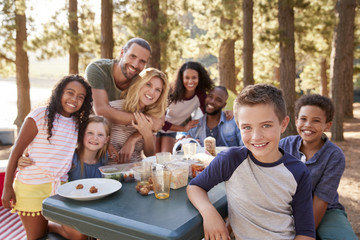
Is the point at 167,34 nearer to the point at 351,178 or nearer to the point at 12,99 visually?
the point at 351,178

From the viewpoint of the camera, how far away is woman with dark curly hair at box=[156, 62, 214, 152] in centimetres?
347

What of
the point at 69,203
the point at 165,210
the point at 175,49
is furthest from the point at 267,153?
the point at 175,49

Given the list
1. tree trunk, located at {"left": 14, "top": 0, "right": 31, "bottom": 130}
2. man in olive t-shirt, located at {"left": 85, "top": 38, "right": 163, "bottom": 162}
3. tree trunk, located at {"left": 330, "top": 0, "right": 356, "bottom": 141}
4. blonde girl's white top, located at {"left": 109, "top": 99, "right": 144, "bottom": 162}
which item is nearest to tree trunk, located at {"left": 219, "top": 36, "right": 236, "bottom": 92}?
tree trunk, located at {"left": 330, "top": 0, "right": 356, "bottom": 141}

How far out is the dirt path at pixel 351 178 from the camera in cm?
354

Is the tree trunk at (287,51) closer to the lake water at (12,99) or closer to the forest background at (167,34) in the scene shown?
the forest background at (167,34)

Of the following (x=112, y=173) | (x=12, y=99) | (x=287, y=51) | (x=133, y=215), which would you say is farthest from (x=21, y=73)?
(x=12, y=99)

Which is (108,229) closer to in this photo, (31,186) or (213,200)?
(213,200)

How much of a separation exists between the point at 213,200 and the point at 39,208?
1.32 metres

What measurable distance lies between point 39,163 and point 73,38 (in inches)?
290

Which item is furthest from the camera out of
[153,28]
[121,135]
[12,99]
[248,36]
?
[12,99]

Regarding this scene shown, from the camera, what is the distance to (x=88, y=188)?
1651 mm

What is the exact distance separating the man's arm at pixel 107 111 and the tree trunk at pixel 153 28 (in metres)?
4.04

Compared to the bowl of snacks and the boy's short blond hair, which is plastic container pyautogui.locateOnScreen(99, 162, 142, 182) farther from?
the boy's short blond hair

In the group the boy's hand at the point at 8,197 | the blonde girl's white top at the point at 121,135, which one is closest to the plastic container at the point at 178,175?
the blonde girl's white top at the point at 121,135
